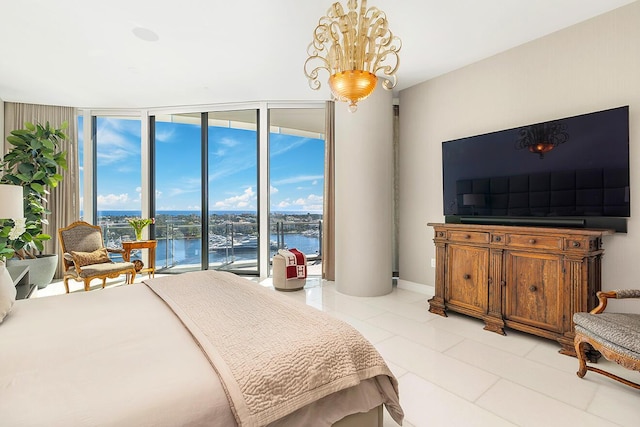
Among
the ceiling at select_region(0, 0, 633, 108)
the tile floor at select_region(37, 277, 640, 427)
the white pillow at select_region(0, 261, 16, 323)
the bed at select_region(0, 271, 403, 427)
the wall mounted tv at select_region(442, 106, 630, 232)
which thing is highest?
the ceiling at select_region(0, 0, 633, 108)

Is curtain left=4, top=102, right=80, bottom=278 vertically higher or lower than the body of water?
higher

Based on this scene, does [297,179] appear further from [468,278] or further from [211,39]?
[468,278]

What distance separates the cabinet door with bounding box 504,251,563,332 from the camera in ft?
8.15

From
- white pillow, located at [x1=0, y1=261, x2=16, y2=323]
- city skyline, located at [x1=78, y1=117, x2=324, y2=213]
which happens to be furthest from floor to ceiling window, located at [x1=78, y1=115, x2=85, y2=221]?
white pillow, located at [x1=0, y1=261, x2=16, y2=323]

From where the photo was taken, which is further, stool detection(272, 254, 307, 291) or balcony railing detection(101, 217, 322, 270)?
balcony railing detection(101, 217, 322, 270)

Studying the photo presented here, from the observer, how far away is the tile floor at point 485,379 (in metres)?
1.70

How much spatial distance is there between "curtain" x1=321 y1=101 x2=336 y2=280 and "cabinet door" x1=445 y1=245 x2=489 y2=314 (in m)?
1.89

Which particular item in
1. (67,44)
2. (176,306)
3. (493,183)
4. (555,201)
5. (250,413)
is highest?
(67,44)

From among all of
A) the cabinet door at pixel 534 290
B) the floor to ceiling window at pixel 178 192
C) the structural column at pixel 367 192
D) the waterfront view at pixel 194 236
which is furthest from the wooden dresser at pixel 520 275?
the floor to ceiling window at pixel 178 192

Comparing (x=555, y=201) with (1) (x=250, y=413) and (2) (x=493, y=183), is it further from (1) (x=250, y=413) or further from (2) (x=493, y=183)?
→ (1) (x=250, y=413)

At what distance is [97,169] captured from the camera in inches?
199

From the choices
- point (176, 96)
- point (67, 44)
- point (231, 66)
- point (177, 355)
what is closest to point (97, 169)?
point (176, 96)

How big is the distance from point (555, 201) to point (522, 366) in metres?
1.43

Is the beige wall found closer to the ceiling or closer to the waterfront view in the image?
the ceiling
